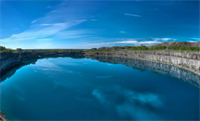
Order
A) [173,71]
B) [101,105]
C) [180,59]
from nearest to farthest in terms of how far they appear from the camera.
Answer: [101,105] < [173,71] < [180,59]

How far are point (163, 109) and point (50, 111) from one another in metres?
11.2

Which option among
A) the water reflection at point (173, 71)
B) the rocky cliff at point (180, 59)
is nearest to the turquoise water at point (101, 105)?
the water reflection at point (173, 71)

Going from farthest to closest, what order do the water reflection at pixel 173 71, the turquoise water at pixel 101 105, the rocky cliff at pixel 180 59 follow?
the rocky cliff at pixel 180 59
the water reflection at pixel 173 71
the turquoise water at pixel 101 105

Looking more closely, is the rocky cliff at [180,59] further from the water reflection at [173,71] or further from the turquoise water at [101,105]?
the turquoise water at [101,105]

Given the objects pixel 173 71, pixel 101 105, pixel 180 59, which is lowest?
pixel 101 105

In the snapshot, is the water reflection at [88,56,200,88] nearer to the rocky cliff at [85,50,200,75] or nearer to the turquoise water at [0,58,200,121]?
the rocky cliff at [85,50,200,75]

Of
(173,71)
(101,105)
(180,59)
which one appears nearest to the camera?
(101,105)

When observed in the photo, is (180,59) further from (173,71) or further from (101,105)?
(101,105)

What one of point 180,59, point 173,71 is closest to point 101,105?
point 173,71

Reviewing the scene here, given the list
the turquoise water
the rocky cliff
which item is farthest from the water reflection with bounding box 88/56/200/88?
the turquoise water

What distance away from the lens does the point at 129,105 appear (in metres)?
13.3

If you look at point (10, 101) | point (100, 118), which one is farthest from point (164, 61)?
point (10, 101)

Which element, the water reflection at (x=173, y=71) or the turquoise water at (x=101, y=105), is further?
the water reflection at (x=173, y=71)

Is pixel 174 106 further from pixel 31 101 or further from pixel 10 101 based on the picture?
pixel 10 101
